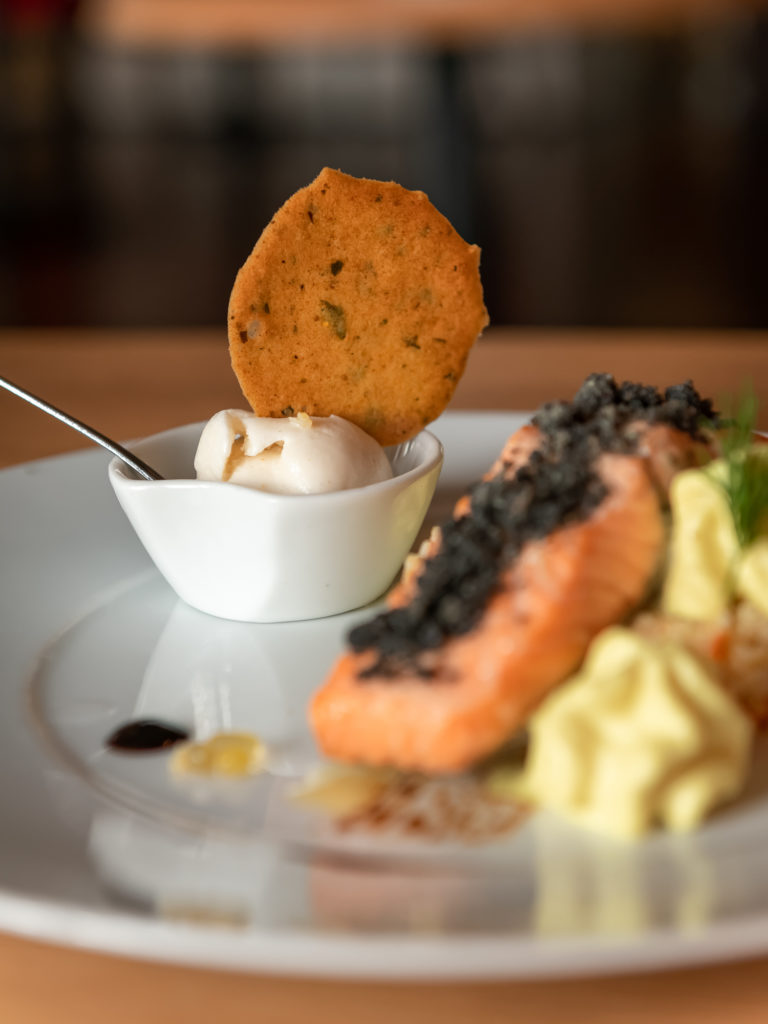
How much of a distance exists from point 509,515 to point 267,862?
1.53ft

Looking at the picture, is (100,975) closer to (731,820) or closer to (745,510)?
(731,820)

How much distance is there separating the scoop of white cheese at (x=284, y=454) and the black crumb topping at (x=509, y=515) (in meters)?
0.35

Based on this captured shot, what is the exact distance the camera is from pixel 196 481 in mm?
1662

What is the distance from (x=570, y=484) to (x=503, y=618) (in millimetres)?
191

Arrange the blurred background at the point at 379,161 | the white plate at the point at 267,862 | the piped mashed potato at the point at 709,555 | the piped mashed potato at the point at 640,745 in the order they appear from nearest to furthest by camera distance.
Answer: the white plate at the point at 267,862 → the piped mashed potato at the point at 640,745 → the piped mashed potato at the point at 709,555 → the blurred background at the point at 379,161

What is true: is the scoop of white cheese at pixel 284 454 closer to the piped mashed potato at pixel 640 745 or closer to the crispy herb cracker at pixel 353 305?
the crispy herb cracker at pixel 353 305

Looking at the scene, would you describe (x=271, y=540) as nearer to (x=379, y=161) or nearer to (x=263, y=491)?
(x=263, y=491)

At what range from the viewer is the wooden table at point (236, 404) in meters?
0.95

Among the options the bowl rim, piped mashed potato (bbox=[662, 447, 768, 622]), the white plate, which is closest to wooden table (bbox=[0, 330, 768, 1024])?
the white plate

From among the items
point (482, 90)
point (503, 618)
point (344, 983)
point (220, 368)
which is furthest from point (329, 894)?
point (482, 90)

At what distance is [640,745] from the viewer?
109 cm

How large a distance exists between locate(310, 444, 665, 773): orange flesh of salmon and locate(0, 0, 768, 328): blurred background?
5.66 meters

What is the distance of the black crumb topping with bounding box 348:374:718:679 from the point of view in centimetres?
125

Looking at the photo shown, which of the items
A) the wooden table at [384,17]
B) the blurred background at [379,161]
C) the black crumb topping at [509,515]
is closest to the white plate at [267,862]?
the black crumb topping at [509,515]
